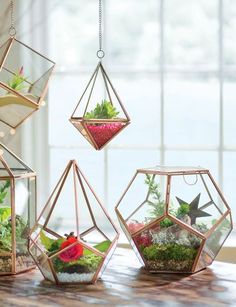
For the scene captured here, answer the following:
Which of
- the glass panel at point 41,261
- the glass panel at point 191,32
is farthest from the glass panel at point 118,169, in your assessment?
the glass panel at point 41,261

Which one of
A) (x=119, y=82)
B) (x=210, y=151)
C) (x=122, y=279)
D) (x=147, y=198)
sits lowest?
(x=122, y=279)

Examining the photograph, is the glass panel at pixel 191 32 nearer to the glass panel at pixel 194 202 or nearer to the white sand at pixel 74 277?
the glass panel at pixel 194 202

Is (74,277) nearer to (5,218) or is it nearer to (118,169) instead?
(5,218)

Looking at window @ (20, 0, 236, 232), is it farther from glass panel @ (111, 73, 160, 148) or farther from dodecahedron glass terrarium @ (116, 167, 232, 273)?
dodecahedron glass terrarium @ (116, 167, 232, 273)

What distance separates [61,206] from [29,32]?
0.84m

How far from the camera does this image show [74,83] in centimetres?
326

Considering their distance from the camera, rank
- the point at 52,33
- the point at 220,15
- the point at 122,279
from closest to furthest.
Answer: the point at 122,279
the point at 220,15
the point at 52,33

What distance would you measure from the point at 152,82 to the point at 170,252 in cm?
144

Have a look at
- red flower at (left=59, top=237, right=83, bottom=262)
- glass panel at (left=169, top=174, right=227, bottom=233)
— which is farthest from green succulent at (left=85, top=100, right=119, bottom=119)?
red flower at (left=59, top=237, right=83, bottom=262)

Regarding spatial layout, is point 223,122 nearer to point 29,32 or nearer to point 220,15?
point 220,15

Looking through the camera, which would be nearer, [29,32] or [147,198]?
[147,198]

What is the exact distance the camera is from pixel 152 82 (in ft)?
10.4

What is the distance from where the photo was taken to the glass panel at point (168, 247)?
1.86 metres

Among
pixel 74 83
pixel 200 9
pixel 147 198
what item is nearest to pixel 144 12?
pixel 200 9
